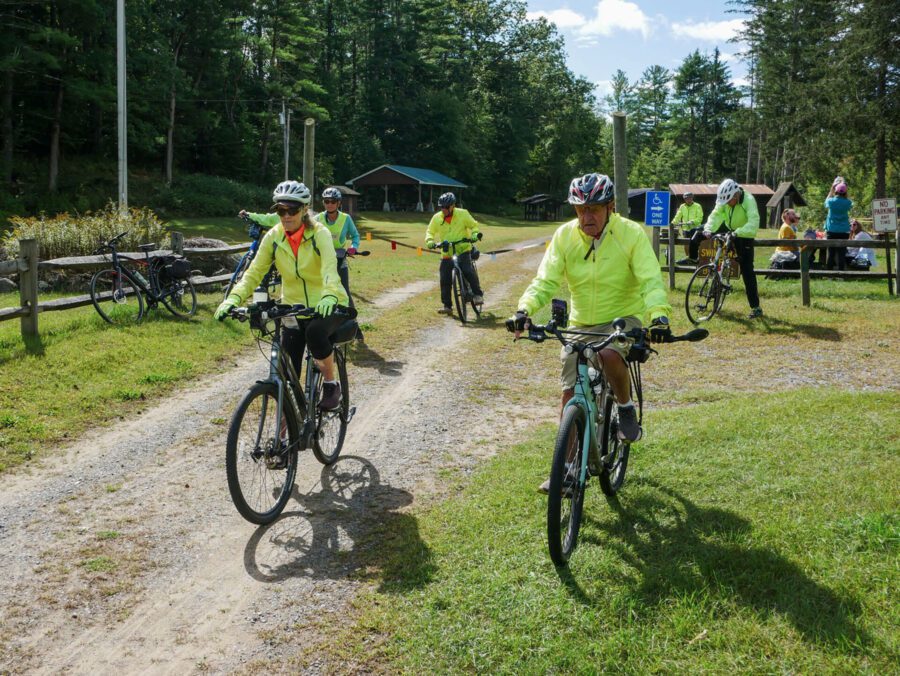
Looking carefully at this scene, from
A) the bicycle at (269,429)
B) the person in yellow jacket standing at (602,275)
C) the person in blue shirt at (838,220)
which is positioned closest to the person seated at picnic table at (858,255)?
the person in blue shirt at (838,220)

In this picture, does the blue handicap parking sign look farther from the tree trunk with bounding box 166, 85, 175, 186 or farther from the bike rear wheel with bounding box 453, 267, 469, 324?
the tree trunk with bounding box 166, 85, 175, 186

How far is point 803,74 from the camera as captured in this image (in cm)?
5366

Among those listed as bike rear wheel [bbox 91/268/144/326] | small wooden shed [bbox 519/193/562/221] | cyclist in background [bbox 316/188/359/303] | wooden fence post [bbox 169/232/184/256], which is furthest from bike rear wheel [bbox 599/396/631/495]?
small wooden shed [bbox 519/193/562/221]

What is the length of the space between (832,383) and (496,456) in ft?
14.7

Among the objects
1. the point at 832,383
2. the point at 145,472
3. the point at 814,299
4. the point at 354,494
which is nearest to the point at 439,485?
the point at 354,494

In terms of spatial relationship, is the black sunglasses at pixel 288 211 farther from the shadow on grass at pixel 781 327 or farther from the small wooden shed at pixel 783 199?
the small wooden shed at pixel 783 199

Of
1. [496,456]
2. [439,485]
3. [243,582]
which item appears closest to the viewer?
[243,582]

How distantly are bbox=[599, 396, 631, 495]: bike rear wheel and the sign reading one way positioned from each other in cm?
1255

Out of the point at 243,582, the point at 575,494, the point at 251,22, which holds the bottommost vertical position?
the point at 243,582

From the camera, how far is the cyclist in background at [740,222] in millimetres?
12047

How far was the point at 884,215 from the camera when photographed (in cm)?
1539

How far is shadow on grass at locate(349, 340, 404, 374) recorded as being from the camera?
32.0 feet

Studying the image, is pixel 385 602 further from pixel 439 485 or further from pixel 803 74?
pixel 803 74

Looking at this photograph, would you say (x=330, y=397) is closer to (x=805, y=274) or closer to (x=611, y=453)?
(x=611, y=453)
